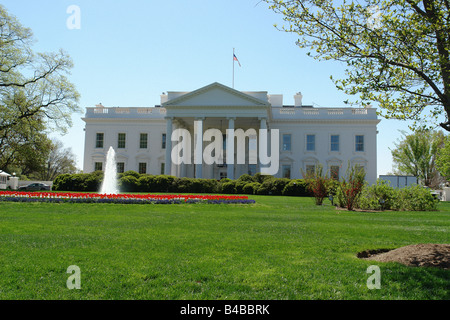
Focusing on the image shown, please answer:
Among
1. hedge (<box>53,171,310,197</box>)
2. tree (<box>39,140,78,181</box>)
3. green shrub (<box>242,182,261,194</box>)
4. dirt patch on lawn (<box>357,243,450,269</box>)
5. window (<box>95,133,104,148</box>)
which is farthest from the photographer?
tree (<box>39,140,78,181</box>)

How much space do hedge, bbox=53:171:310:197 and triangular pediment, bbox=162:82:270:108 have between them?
1043 cm

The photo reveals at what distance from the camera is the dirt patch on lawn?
6352mm

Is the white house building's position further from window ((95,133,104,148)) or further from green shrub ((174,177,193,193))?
green shrub ((174,177,193,193))

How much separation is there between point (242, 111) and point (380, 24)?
35028 mm

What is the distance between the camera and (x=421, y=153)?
157 feet

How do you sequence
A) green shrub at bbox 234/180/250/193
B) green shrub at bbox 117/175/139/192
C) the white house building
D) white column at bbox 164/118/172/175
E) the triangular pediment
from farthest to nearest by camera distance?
the white house building → the triangular pediment → white column at bbox 164/118/172/175 → green shrub at bbox 234/180/250/193 → green shrub at bbox 117/175/139/192

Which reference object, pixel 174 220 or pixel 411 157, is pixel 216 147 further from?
pixel 174 220

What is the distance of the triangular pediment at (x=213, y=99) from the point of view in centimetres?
4216

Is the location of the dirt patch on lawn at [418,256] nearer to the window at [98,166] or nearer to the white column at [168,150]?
the white column at [168,150]

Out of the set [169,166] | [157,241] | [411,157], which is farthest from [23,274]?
[411,157]

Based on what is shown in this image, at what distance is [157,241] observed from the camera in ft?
25.1

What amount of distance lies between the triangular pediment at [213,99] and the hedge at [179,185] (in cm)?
1043

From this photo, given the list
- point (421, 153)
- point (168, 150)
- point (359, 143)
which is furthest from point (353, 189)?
point (421, 153)

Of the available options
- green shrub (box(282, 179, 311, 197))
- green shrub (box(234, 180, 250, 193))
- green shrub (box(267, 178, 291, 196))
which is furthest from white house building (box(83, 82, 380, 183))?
green shrub (box(282, 179, 311, 197))
